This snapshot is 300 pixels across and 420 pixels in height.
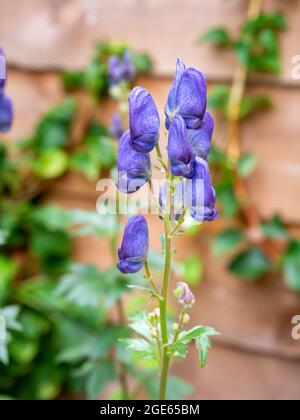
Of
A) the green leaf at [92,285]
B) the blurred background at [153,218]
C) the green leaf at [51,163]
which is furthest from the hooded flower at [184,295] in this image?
the green leaf at [51,163]

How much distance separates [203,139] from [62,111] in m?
1.08

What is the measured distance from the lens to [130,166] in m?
0.58

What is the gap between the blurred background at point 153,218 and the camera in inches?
54.8

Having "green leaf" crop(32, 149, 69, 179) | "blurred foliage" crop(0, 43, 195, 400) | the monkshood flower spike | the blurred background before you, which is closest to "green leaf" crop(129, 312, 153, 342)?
the monkshood flower spike

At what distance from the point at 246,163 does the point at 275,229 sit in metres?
0.18

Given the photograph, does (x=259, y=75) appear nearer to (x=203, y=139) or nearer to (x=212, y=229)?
(x=212, y=229)

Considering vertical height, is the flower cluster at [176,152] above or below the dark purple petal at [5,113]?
below

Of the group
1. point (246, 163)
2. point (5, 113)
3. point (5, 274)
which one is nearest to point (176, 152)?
point (5, 113)

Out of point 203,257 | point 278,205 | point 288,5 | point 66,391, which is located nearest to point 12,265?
point 66,391

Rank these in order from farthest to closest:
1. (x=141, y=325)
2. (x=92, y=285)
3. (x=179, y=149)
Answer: (x=92, y=285), (x=141, y=325), (x=179, y=149)

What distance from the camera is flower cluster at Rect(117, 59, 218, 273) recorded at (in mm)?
544

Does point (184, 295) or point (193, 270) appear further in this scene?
point (193, 270)

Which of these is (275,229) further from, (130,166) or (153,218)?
(130,166)

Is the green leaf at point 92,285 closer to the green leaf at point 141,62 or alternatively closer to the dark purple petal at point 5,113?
the dark purple petal at point 5,113
